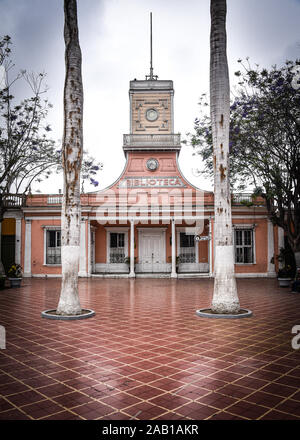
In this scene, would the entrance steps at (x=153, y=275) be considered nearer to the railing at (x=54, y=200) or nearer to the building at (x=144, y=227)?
the building at (x=144, y=227)

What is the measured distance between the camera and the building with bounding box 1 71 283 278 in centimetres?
1797

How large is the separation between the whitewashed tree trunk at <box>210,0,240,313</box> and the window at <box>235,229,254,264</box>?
11.4 m

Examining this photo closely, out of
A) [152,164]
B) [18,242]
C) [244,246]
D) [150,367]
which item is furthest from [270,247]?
[150,367]

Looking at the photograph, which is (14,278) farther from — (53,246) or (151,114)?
(151,114)

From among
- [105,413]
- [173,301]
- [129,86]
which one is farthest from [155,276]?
[105,413]

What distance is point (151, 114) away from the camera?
20984 mm

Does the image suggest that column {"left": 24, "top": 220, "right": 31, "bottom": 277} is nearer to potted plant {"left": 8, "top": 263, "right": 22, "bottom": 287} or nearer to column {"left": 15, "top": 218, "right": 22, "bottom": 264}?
column {"left": 15, "top": 218, "right": 22, "bottom": 264}

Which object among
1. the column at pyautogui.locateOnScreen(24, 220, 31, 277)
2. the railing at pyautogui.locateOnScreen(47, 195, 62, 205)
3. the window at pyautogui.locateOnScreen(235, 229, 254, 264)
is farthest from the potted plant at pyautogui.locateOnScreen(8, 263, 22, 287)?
the window at pyautogui.locateOnScreen(235, 229, 254, 264)

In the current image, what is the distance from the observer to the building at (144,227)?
707 inches

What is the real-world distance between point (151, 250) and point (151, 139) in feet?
20.8

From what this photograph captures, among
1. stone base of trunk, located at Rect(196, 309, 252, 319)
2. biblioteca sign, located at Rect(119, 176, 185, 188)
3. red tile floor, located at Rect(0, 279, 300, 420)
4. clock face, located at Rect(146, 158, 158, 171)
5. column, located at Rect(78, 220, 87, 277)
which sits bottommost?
stone base of trunk, located at Rect(196, 309, 252, 319)

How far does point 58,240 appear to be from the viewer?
60.7ft

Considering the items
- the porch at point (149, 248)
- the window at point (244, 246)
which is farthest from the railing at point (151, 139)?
the window at point (244, 246)

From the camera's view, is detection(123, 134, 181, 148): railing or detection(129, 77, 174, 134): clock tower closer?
detection(123, 134, 181, 148): railing
